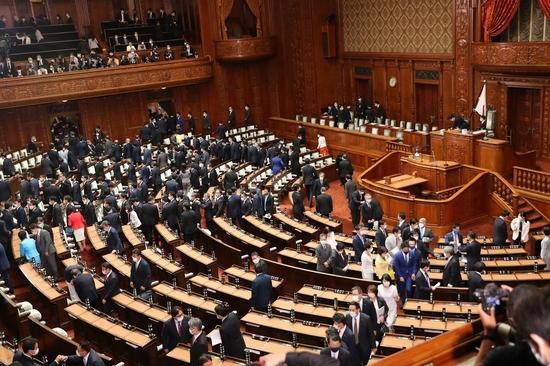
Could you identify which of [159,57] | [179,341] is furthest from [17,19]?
[179,341]

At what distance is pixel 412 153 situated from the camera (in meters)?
16.3

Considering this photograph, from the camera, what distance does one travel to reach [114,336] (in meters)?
7.85

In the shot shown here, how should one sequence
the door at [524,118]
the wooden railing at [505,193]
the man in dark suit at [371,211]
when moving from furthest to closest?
the door at [524,118], the wooden railing at [505,193], the man in dark suit at [371,211]

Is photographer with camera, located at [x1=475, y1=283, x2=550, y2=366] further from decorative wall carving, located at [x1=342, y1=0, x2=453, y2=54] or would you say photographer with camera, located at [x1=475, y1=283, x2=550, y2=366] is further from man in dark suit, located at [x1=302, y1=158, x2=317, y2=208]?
decorative wall carving, located at [x1=342, y1=0, x2=453, y2=54]

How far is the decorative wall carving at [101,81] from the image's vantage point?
18703 millimetres

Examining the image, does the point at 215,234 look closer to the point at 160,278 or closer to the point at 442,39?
the point at 160,278

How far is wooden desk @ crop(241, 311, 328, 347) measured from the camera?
741 centimetres

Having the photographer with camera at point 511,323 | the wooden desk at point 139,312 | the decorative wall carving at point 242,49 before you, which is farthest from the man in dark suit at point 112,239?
the decorative wall carving at point 242,49

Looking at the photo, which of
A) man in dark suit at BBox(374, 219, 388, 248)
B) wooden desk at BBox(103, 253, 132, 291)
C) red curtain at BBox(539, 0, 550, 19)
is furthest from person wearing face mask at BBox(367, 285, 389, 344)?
red curtain at BBox(539, 0, 550, 19)

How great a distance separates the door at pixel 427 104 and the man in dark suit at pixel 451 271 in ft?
35.8

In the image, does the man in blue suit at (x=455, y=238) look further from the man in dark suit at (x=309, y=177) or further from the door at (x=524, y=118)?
the door at (x=524, y=118)

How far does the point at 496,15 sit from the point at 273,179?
7.46 m

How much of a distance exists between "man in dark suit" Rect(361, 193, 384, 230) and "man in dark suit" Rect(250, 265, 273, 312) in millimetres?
4382

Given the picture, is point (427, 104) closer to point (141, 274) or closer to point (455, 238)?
point (455, 238)
